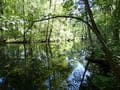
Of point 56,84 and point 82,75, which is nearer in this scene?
point 56,84

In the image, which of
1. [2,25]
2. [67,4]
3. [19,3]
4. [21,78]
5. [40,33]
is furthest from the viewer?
[40,33]

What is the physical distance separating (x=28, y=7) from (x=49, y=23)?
623 cm

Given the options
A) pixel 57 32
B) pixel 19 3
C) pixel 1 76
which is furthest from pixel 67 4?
pixel 57 32

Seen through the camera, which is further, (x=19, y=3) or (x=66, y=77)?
(x=19, y=3)

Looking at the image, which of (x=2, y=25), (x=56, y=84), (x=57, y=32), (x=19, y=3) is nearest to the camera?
(x=56, y=84)

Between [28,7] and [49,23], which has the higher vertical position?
[28,7]

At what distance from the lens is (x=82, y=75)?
710 inches

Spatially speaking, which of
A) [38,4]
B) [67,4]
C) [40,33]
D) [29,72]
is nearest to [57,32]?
[40,33]

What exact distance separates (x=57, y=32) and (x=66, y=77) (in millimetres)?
47259

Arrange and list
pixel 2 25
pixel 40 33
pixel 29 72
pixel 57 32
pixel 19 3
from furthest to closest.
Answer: pixel 57 32 → pixel 40 33 → pixel 19 3 → pixel 2 25 → pixel 29 72

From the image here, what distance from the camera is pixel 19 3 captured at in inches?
2185

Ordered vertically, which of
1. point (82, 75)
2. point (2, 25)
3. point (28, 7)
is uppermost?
point (28, 7)

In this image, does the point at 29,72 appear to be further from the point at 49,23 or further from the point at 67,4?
the point at 49,23

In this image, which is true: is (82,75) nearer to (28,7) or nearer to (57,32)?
Result: (28,7)
